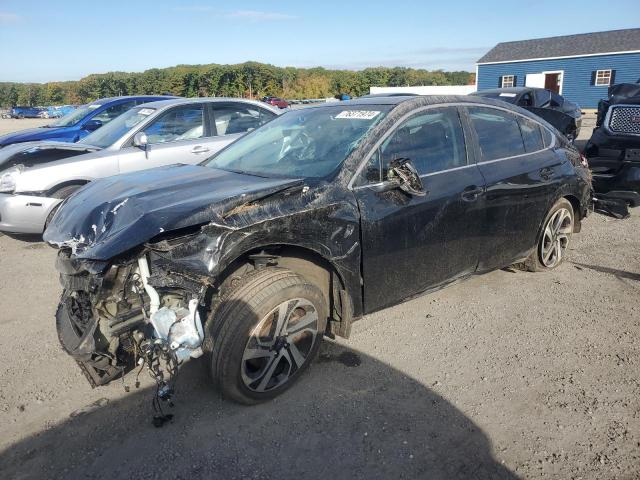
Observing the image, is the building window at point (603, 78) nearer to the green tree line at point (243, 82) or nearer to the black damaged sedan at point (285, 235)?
the green tree line at point (243, 82)

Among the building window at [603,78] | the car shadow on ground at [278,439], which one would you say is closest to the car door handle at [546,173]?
the car shadow on ground at [278,439]

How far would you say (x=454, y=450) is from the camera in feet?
8.32

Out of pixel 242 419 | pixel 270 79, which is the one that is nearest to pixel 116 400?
pixel 242 419

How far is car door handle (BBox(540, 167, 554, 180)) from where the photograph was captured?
4301 millimetres

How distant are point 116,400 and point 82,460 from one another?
1.68 ft

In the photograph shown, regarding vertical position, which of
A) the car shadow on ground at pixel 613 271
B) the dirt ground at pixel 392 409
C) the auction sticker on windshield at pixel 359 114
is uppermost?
the auction sticker on windshield at pixel 359 114

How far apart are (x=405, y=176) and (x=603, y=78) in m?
35.8

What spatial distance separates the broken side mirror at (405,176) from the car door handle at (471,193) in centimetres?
55

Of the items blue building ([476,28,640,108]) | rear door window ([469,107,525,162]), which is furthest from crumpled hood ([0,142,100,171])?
blue building ([476,28,640,108])

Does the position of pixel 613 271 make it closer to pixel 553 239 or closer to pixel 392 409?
pixel 553 239

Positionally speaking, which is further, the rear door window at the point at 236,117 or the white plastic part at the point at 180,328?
the rear door window at the point at 236,117

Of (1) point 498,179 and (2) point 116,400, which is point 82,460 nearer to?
A: (2) point 116,400

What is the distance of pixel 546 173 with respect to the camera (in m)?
4.35

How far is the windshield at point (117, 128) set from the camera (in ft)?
22.1
